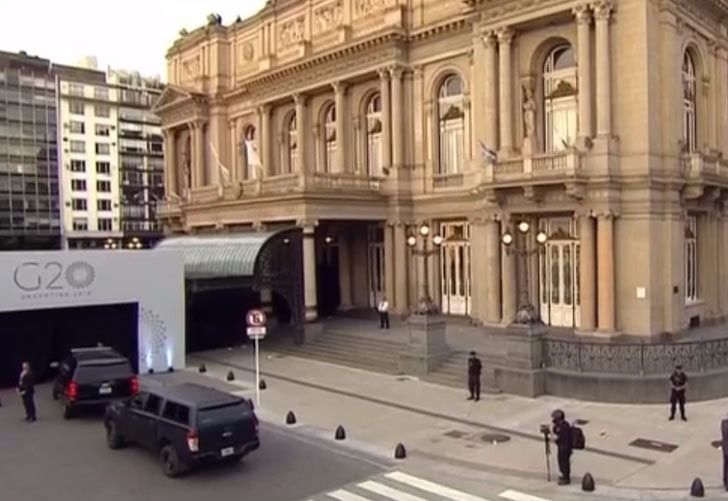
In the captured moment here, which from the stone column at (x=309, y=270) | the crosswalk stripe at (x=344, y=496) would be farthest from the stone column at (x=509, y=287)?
the crosswalk stripe at (x=344, y=496)

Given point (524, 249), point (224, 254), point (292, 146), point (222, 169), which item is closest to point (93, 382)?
point (224, 254)

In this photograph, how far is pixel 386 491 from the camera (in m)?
12.8

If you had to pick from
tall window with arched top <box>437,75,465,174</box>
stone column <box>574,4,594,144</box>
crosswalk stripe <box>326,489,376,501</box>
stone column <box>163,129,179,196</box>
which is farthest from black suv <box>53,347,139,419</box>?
stone column <box>163,129,179,196</box>

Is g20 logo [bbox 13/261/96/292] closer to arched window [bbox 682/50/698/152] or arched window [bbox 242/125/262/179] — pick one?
arched window [bbox 242/125/262/179]

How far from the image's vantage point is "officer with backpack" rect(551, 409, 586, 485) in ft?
42.1

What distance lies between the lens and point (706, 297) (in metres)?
28.8

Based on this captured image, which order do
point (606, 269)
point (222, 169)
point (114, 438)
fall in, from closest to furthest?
point (114, 438)
point (606, 269)
point (222, 169)

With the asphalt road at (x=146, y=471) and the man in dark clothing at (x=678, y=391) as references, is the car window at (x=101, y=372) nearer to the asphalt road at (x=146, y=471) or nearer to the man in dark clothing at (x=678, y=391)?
the asphalt road at (x=146, y=471)

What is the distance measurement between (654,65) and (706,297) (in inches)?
400

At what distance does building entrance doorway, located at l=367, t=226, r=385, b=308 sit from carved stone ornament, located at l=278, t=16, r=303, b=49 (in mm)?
11850

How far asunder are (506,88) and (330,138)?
1274cm

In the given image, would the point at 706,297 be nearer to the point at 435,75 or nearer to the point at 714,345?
the point at 714,345

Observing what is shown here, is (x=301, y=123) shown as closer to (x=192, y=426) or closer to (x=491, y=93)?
(x=491, y=93)

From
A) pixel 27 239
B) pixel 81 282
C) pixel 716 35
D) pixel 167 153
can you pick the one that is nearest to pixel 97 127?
pixel 27 239
